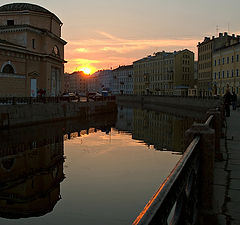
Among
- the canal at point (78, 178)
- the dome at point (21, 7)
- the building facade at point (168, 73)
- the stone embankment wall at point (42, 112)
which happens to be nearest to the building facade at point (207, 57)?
the building facade at point (168, 73)

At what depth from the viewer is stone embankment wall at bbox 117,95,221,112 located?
4828 centimetres

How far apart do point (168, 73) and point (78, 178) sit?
96.4 m

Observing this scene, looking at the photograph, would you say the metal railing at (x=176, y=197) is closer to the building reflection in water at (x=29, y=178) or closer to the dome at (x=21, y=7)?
the building reflection in water at (x=29, y=178)

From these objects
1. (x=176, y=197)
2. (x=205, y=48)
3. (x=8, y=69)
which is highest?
(x=205, y=48)

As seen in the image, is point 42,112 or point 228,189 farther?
point 42,112

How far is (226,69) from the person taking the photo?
6631 centimetres

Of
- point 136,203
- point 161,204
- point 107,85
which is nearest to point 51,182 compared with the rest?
point 136,203

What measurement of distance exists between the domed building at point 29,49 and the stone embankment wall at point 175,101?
23901mm

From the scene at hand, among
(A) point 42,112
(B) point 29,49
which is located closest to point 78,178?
(A) point 42,112

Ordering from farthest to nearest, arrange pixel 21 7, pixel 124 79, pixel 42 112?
pixel 124 79 → pixel 21 7 → pixel 42 112

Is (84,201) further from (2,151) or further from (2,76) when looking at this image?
(2,76)

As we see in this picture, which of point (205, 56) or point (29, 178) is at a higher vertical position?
point (205, 56)

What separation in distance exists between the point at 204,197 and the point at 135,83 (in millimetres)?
126495

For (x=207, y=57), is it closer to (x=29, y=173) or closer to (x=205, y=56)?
(x=205, y=56)
